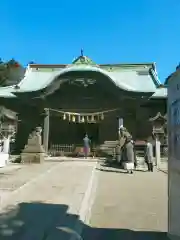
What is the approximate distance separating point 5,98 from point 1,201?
19936 mm

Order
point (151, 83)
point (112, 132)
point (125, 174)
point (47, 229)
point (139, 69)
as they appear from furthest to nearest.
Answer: point (139, 69)
point (151, 83)
point (112, 132)
point (125, 174)
point (47, 229)

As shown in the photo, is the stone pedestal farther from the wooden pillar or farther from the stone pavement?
the stone pavement

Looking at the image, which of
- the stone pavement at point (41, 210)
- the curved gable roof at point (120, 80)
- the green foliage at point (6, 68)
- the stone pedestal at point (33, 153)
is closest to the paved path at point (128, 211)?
the stone pavement at point (41, 210)

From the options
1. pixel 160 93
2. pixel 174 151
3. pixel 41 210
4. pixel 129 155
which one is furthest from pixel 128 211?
pixel 160 93

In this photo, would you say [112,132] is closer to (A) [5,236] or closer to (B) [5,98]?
(B) [5,98]

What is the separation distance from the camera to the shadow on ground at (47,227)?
3.90 meters

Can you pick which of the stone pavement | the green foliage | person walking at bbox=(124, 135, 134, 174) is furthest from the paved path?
the green foliage

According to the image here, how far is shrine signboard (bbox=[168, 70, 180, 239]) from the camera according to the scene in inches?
142

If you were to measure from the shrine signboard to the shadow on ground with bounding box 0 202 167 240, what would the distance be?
0.78m

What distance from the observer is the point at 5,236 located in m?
3.74

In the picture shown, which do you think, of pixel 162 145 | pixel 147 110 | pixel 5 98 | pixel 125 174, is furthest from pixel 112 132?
pixel 125 174

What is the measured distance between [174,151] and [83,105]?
64.1ft

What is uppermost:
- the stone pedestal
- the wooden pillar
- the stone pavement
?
the wooden pillar

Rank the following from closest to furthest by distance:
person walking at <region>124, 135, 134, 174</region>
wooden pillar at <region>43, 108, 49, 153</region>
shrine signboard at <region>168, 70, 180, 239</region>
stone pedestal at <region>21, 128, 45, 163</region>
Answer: shrine signboard at <region>168, 70, 180, 239</region> < person walking at <region>124, 135, 134, 174</region> < stone pedestal at <region>21, 128, 45, 163</region> < wooden pillar at <region>43, 108, 49, 153</region>
